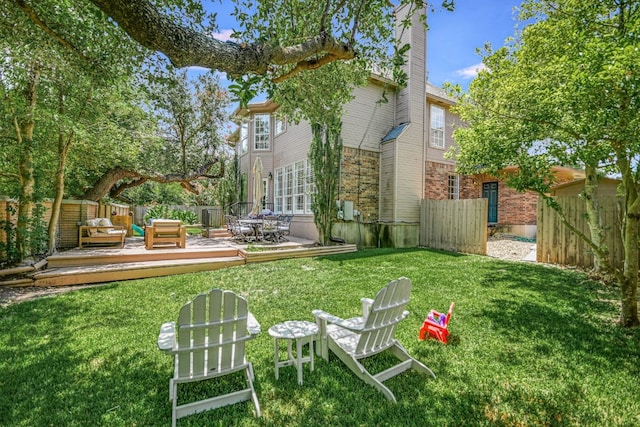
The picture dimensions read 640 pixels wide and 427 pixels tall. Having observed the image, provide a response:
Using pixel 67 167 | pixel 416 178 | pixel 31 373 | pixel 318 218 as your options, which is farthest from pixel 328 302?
pixel 67 167

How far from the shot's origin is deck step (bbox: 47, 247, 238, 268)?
7.32 metres

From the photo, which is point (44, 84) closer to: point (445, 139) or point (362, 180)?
point (362, 180)

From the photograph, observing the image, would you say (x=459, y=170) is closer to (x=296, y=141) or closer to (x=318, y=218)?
(x=318, y=218)

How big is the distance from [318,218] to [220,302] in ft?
27.2

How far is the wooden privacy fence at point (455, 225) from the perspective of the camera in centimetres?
1002

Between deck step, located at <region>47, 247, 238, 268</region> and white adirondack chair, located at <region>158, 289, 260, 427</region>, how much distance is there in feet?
20.3

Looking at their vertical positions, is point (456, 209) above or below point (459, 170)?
below

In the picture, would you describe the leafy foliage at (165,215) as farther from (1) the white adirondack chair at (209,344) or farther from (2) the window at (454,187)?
A: (1) the white adirondack chair at (209,344)

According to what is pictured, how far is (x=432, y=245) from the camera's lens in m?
11.7

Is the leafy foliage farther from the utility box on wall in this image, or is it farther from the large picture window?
the utility box on wall

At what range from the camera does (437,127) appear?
44.7ft

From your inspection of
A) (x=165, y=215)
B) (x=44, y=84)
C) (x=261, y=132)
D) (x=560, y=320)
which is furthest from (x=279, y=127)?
(x=560, y=320)

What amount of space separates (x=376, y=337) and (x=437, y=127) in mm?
12786

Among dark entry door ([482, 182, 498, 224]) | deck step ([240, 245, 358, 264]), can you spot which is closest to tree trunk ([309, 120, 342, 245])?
deck step ([240, 245, 358, 264])
